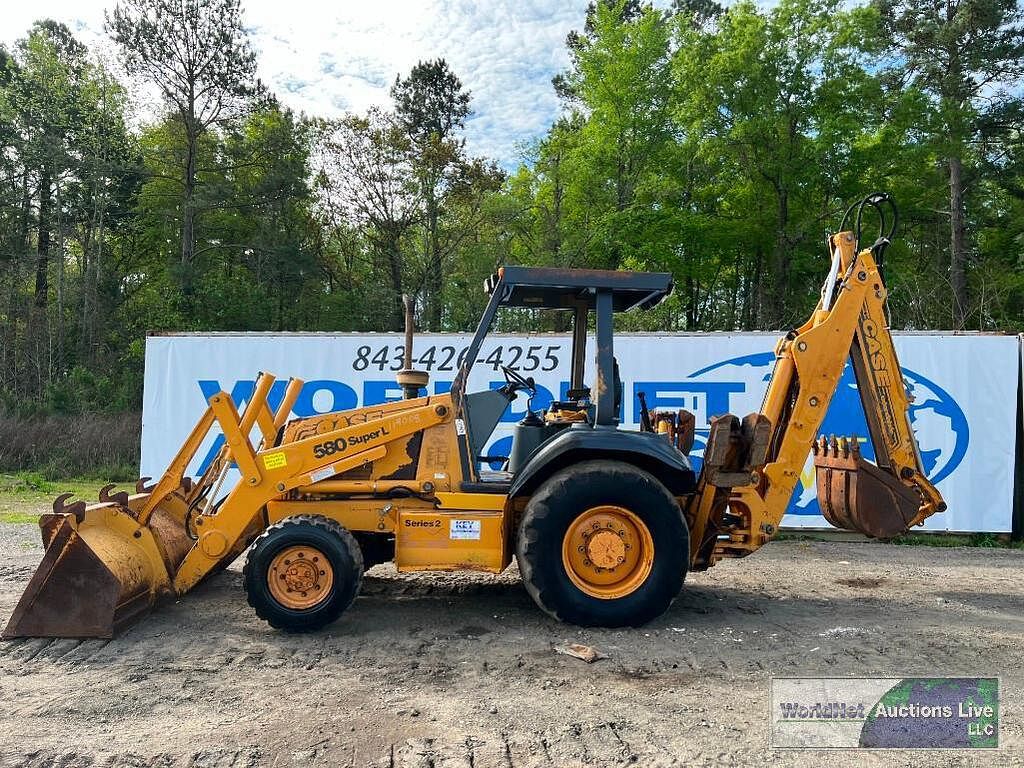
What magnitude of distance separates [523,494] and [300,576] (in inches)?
63.6

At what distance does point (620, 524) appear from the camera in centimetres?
496

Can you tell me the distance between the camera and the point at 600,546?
492cm

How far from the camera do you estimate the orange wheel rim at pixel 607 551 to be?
4926 millimetres

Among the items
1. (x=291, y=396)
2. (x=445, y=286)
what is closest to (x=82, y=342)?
(x=445, y=286)

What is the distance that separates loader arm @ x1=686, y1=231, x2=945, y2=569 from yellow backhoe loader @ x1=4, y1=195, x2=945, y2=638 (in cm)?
2

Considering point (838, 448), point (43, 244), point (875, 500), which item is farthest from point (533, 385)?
point (43, 244)

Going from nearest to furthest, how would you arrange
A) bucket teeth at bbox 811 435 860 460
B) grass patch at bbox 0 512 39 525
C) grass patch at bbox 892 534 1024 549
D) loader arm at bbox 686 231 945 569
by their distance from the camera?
loader arm at bbox 686 231 945 569, bucket teeth at bbox 811 435 860 460, grass patch at bbox 892 534 1024 549, grass patch at bbox 0 512 39 525

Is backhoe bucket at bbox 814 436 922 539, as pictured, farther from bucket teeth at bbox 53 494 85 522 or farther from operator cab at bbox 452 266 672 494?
bucket teeth at bbox 53 494 85 522

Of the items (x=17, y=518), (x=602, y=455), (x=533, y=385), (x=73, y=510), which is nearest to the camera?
(x=73, y=510)

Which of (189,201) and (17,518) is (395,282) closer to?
(189,201)

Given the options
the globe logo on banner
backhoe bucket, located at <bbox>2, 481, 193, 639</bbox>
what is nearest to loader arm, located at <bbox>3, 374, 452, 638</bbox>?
backhoe bucket, located at <bbox>2, 481, 193, 639</bbox>

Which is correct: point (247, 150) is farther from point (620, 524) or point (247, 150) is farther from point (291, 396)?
point (620, 524)

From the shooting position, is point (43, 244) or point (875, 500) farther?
point (43, 244)

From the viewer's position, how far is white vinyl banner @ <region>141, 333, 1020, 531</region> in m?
8.82
